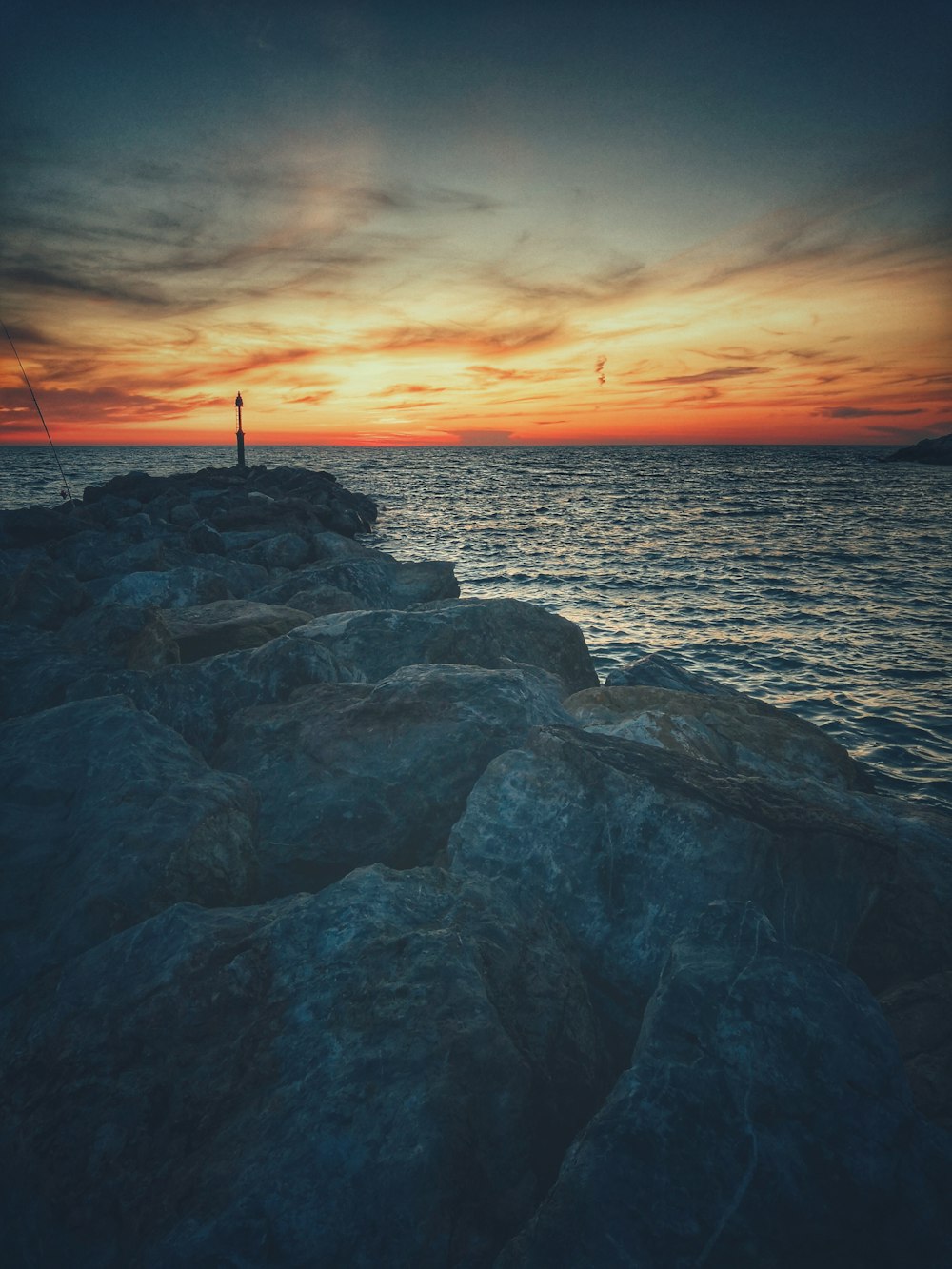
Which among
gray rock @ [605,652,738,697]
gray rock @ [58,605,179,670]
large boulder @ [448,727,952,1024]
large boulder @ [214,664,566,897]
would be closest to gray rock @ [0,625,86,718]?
gray rock @ [58,605,179,670]

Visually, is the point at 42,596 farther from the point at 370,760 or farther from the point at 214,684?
the point at 370,760

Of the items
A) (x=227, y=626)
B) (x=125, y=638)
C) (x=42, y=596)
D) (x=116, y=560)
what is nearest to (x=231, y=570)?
(x=116, y=560)

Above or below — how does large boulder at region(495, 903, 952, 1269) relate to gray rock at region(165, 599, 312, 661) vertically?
below

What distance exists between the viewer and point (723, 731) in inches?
273

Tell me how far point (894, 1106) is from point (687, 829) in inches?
72.8

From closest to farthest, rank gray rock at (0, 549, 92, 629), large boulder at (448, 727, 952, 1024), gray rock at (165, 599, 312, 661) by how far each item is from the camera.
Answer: large boulder at (448, 727, 952, 1024) < gray rock at (165, 599, 312, 661) < gray rock at (0, 549, 92, 629)

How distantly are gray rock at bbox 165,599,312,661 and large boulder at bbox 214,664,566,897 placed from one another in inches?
91.4

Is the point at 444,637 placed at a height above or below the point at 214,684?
above

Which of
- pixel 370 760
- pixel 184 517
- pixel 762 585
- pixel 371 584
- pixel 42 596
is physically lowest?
pixel 762 585

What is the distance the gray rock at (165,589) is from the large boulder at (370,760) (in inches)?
215

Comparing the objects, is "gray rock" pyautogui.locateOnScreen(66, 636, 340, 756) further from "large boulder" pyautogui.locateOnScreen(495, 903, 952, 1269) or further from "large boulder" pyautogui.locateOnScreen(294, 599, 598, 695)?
"large boulder" pyautogui.locateOnScreen(495, 903, 952, 1269)

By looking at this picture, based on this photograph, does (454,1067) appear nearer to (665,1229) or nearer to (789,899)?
(665,1229)

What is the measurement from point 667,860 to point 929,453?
487ft

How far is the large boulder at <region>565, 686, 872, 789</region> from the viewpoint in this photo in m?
6.27
